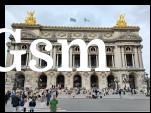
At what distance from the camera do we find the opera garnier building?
6600 cm

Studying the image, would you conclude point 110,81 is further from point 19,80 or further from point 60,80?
point 19,80

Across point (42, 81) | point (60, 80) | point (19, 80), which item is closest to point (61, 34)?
point (60, 80)

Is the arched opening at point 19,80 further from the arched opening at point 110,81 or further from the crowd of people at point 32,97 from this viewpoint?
the arched opening at point 110,81

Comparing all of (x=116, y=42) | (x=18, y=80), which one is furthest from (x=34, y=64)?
(x=116, y=42)

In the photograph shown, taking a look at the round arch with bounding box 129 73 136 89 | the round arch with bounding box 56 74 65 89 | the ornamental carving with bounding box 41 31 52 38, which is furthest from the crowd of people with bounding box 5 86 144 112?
the ornamental carving with bounding box 41 31 52 38

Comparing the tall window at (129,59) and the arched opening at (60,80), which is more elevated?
the tall window at (129,59)

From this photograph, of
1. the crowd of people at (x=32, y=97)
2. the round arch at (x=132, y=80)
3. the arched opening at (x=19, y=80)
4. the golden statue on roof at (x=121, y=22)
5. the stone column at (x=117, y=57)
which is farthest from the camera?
the golden statue on roof at (x=121, y=22)

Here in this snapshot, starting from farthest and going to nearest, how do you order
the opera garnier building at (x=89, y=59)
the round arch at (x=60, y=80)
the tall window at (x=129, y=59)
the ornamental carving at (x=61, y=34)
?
1. the ornamental carving at (x=61, y=34)
2. the tall window at (x=129, y=59)
3. the round arch at (x=60, y=80)
4. the opera garnier building at (x=89, y=59)

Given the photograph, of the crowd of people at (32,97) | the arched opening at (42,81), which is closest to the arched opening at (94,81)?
the arched opening at (42,81)

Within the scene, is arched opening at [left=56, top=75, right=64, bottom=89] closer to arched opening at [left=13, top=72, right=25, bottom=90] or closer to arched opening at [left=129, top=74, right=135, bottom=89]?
arched opening at [left=13, top=72, right=25, bottom=90]

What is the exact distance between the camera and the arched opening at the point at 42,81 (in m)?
67.0

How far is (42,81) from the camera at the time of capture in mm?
68438

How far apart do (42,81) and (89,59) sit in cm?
1342

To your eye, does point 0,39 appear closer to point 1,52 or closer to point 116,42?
point 1,52
